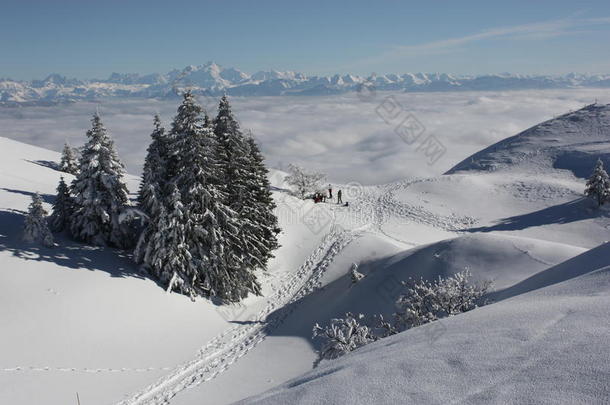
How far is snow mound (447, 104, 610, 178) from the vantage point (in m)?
68.1

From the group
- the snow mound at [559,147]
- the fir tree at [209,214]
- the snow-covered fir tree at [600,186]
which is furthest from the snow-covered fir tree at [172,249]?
the snow mound at [559,147]

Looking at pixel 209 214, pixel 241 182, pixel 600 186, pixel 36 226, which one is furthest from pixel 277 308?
pixel 600 186

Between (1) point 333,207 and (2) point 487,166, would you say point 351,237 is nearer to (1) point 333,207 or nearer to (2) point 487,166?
(1) point 333,207

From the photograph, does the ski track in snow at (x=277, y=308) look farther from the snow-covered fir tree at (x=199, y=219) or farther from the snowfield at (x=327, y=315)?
the snow-covered fir tree at (x=199, y=219)

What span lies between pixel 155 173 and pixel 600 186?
153ft

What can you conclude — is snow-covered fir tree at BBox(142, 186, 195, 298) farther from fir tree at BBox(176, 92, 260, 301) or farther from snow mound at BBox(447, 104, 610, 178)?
snow mound at BBox(447, 104, 610, 178)

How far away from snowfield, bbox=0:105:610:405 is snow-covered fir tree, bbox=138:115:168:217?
170 inches

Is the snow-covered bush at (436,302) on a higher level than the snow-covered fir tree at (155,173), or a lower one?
lower

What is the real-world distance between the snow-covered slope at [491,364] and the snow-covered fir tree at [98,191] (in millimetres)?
20172

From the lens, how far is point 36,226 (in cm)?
2167

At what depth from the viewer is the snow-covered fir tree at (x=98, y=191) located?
23.0 metres

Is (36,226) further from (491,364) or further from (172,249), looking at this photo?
(491,364)

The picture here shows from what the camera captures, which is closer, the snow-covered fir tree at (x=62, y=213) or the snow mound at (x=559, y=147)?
the snow-covered fir tree at (x=62, y=213)

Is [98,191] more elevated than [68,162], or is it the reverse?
[98,191]
